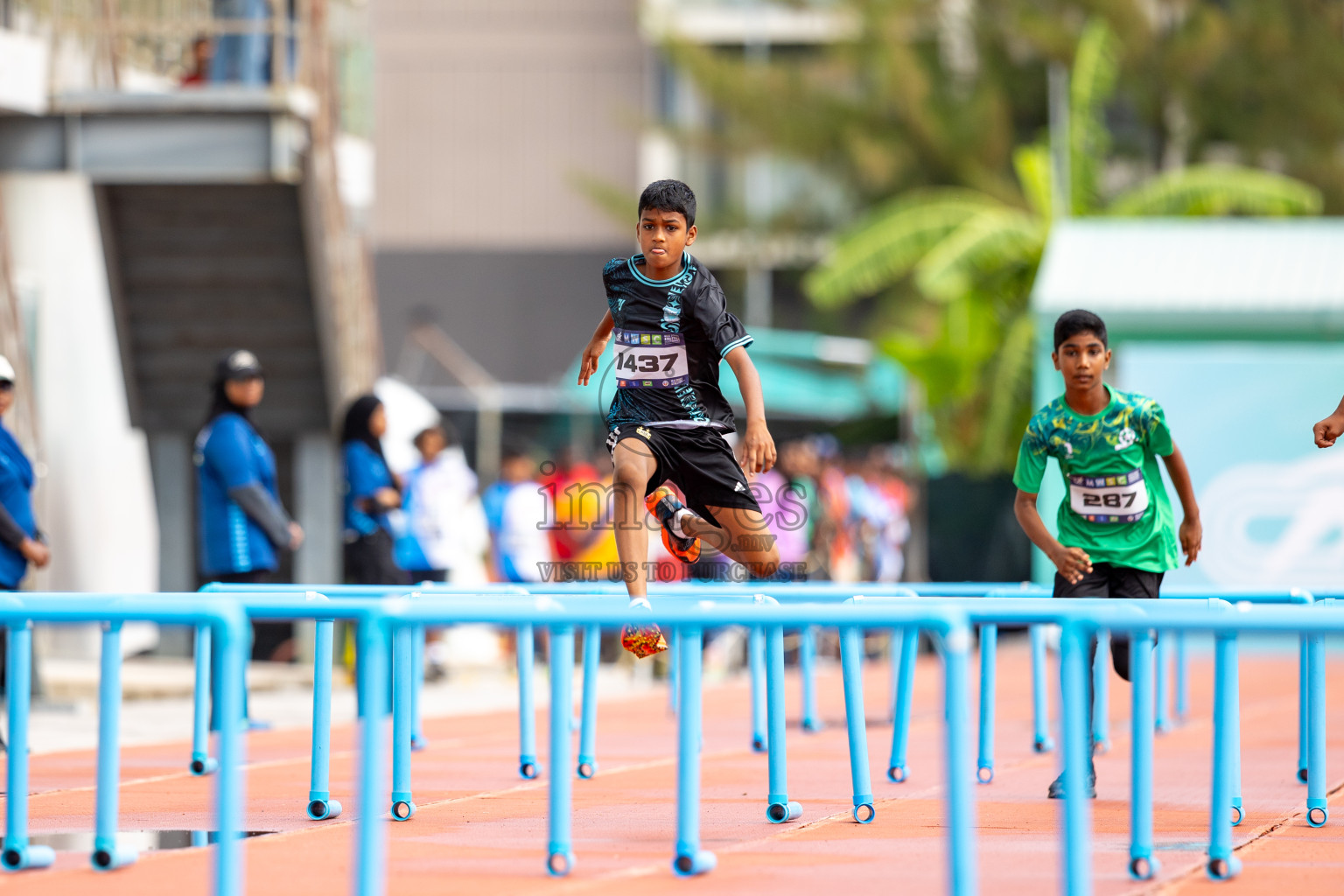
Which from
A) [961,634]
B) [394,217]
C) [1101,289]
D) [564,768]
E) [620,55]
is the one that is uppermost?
[620,55]

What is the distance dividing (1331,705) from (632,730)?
15.4 feet

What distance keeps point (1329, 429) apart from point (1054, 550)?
1.15 metres

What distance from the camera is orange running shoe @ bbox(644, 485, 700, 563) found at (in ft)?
24.7

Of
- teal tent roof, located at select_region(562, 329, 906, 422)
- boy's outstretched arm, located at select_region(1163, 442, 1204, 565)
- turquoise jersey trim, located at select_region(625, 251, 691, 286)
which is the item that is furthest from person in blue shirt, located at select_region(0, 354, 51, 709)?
teal tent roof, located at select_region(562, 329, 906, 422)

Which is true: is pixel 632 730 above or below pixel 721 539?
below

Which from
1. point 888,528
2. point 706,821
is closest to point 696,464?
point 706,821

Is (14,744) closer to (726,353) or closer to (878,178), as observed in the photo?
(726,353)

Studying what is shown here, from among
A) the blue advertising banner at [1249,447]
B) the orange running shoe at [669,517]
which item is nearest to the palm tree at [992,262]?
the blue advertising banner at [1249,447]

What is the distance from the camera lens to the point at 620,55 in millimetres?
35812

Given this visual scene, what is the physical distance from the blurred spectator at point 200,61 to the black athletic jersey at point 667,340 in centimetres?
835

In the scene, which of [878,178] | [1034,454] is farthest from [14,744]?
[878,178]

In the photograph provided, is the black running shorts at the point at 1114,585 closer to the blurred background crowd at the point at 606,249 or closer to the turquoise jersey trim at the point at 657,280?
the turquoise jersey trim at the point at 657,280

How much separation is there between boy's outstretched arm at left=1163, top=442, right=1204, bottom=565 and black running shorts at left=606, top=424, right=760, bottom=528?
5.45 feet

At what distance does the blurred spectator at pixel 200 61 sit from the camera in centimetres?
1471
